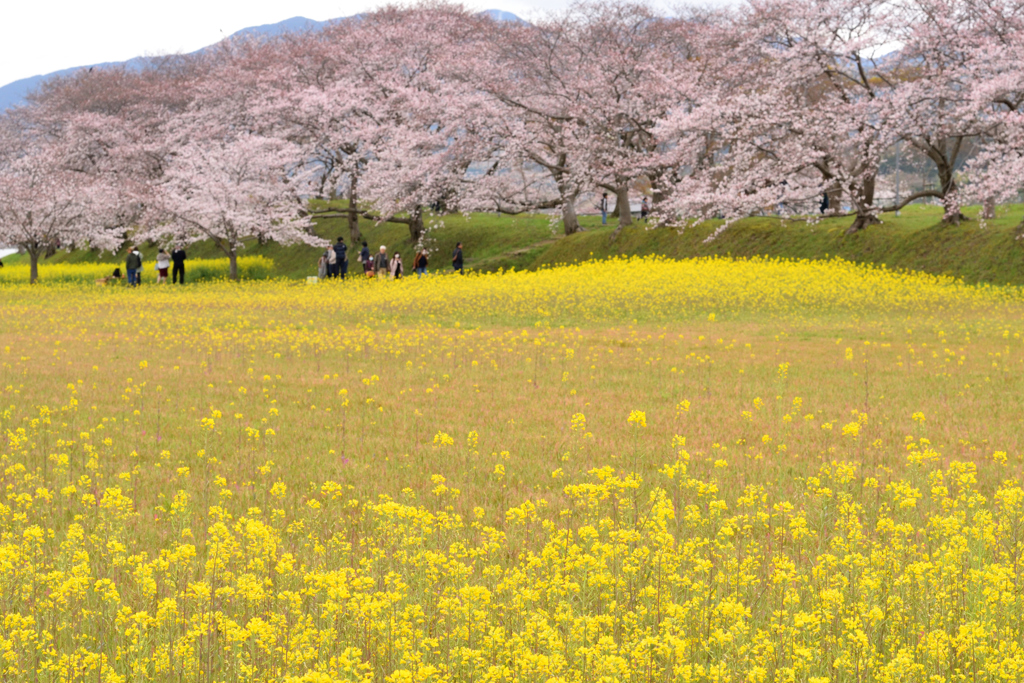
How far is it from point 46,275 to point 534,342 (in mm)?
38054

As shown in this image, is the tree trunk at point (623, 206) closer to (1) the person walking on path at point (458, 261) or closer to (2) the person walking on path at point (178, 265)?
(1) the person walking on path at point (458, 261)

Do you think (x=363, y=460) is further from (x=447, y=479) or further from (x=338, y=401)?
(x=338, y=401)

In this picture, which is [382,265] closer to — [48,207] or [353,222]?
[353,222]

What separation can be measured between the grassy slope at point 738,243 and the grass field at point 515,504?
13100 mm

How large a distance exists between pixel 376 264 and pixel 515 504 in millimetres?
36977

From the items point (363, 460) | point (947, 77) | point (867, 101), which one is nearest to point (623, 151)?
point (867, 101)

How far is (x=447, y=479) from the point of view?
317 inches

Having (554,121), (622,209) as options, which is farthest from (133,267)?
(622,209)

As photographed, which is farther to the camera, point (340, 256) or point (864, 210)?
point (340, 256)

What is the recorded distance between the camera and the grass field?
4.42m

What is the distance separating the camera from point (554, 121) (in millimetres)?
43406

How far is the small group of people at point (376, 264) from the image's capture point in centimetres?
4125

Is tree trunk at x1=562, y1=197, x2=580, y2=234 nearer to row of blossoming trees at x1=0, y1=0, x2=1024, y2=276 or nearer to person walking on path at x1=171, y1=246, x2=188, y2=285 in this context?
row of blossoming trees at x1=0, y1=0, x2=1024, y2=276

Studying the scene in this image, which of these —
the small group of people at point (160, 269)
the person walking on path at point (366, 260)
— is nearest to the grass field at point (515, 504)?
the small group of people at point (160, 269)
